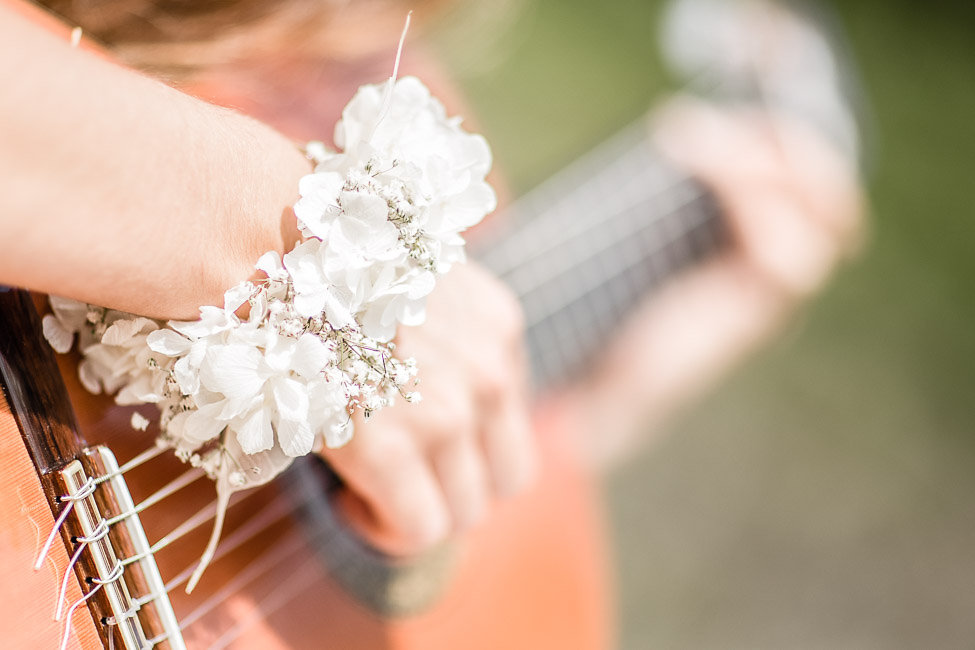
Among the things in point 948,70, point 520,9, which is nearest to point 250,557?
point 520,9

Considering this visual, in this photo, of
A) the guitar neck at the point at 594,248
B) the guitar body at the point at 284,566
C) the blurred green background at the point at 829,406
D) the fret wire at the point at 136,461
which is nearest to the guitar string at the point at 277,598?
the guitar body at the point at 284,566

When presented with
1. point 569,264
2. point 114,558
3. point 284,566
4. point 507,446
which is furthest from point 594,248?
point 114,558

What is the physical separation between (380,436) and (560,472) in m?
0.41

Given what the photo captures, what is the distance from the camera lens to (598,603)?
2.52 ft

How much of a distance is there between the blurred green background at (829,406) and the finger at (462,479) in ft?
2.52

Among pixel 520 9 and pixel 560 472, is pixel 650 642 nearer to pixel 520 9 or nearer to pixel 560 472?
pixel 560 472

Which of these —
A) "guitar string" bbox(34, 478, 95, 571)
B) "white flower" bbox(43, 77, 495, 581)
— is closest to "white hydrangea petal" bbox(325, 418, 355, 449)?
"white flower" bbox(43, 77, 495, 581)

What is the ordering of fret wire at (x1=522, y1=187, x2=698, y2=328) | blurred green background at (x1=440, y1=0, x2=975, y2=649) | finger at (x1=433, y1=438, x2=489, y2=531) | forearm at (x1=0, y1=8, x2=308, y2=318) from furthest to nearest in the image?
blurred green background at (x1=440, y1=0, x2=975, y2=649) < fret wire at (x1=522, y1=187, x2=698, y2=328) < finger at (x1=433, y1=438, x2=489, y2=531) < forearm at (x1=0, y1=8, x2=308, y2=318)

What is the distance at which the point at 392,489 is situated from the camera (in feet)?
1.45

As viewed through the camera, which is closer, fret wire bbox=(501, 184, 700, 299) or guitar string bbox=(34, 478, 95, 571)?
guitar string bbox=(34, 478, 95, 571)

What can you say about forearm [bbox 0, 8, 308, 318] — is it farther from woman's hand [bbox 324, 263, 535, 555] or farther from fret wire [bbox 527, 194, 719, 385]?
fret wire [bbox 527, 194, 719, 385]

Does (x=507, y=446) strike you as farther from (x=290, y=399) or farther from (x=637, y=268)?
(x=637, y=268)

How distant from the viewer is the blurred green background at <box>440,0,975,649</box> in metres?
1.23

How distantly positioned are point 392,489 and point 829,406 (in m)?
1.11
